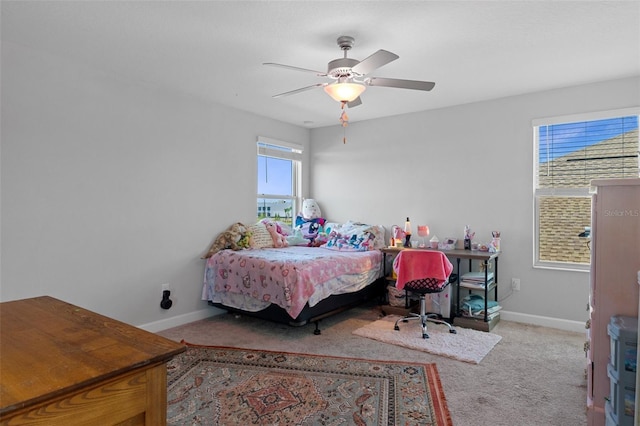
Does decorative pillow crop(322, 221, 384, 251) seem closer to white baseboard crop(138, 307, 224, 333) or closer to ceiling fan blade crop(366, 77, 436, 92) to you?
white baseboard crop(138, 307, 224, 333)

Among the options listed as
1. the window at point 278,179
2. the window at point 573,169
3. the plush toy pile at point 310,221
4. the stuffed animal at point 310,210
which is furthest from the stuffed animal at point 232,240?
the window at point 573,169

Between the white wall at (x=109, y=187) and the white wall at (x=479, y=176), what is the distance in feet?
5.91

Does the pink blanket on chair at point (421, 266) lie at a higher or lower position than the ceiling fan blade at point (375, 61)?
lower

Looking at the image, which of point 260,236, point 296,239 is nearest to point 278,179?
point 296,239

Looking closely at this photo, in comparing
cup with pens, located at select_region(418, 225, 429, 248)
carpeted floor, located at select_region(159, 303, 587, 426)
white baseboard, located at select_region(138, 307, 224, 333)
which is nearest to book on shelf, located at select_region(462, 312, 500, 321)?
A: carpeted floor, located at select_region(159, 303, 587, 426)

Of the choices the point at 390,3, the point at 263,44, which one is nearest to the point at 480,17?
the point at 390,3

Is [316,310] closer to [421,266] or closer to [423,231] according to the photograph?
[421,266]

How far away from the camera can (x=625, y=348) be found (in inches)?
65.6

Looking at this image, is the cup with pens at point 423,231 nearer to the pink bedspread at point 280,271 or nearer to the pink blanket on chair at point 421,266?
the pink bedspread at point 280,271

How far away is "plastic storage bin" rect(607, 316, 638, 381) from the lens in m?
1.64

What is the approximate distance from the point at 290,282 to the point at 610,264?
2.30 meters

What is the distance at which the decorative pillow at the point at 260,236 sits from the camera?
443cm

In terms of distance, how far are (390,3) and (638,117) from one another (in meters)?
2.91

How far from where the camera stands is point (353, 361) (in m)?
2.95
